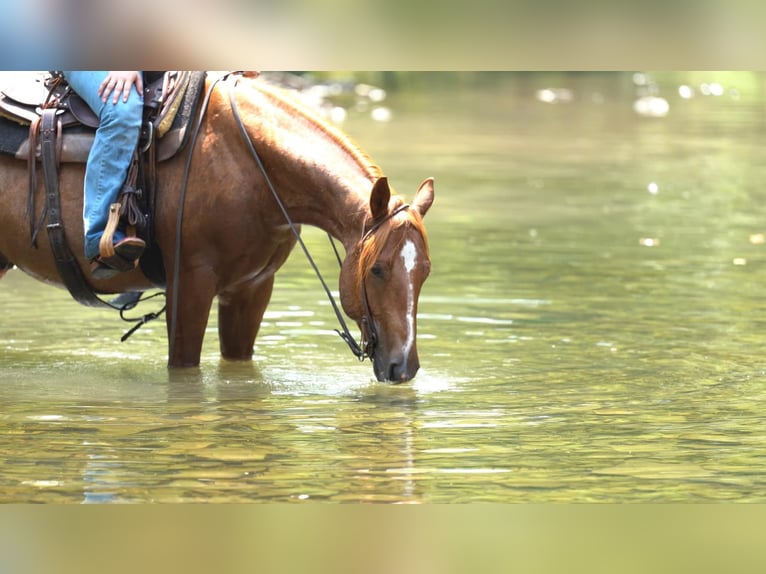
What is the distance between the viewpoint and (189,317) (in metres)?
6.84

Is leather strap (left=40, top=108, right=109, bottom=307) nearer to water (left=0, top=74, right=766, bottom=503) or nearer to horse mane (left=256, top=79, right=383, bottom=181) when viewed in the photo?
water (left=0, top=74, right=766, bottom=503)

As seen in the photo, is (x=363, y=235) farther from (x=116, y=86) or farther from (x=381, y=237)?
(x=116, y=86)

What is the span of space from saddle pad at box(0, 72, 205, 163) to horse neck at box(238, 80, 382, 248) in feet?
0.99

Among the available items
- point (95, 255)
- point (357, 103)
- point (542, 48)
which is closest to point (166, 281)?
point (95, 255)

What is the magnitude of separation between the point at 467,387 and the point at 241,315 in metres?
1.45

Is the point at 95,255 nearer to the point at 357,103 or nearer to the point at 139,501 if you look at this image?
the point at 139,501

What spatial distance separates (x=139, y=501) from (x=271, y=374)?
285 centimetres

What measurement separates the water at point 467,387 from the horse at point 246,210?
0.52m

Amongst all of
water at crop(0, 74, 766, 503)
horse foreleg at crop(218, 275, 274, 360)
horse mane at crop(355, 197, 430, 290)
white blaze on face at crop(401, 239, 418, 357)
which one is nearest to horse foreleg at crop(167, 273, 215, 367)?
water at crop(0, 74, 766, 503)

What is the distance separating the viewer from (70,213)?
6730 mm

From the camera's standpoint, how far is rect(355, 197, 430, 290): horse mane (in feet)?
19.2

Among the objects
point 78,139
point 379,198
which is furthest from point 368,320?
point 78,139

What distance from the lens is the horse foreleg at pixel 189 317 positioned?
22.0ft

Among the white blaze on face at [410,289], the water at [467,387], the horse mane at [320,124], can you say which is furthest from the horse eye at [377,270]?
the water at [467,387]
